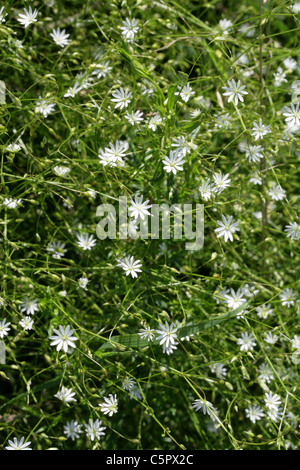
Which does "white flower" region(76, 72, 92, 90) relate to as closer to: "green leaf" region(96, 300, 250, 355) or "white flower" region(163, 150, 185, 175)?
"white flower" region(163, 150, 185, 175)

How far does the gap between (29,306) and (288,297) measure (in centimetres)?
96

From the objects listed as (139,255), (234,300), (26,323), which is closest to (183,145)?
(139,255)

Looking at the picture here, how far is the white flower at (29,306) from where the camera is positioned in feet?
6.00

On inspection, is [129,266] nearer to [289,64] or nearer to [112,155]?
[112,155]

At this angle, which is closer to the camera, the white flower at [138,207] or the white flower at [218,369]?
the white flower at [138,207]

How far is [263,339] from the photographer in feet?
6.12

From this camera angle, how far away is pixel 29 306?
1.84 m

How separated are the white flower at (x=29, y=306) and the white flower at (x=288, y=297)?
891 millimetres

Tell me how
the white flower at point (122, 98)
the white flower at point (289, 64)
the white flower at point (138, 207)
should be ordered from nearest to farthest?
the white flower at point (138, 207) → the white flower at point (122, 98) → the white flower at point (289, 64)

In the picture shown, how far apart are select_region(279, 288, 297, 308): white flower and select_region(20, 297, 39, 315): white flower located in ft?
2.92

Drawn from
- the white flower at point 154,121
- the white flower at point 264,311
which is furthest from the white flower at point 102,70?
the white flower at point 264,311

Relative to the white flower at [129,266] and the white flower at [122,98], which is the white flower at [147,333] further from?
the white flower at [122,98]

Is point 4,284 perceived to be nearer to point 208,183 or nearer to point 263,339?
point 208,183

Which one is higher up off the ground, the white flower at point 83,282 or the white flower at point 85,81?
the white flower at point 85,81
